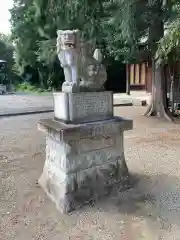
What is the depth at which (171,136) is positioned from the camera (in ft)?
19.3

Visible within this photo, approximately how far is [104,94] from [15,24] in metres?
17.4

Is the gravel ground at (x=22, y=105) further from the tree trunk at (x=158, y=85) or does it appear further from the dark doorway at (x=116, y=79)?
the dark doorway at (x=116, y=79)

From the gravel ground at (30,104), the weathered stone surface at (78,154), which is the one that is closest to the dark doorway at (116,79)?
the gravel ground at (30,104)

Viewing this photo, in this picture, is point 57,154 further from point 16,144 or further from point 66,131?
point 16,144

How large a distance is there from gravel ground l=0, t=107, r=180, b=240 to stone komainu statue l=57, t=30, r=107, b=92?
1.25 m

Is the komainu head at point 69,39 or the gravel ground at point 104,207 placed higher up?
the komainu head at point 69,39

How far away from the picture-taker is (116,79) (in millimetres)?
18141

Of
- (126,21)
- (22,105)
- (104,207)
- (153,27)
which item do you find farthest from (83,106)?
(22,105)

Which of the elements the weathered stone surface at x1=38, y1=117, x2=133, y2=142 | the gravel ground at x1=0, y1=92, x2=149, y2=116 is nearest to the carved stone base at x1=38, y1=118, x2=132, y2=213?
the weathered stone surface at x1=38, y1=117, x2=133, y2=142

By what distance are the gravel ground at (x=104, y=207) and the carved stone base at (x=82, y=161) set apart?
151 mm

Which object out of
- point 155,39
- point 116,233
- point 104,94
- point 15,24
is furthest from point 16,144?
point 15,24

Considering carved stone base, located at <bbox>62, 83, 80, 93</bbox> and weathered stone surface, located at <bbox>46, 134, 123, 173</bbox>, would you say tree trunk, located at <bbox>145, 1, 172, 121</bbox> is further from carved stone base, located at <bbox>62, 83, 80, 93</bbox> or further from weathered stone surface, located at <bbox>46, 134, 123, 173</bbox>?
carved stone base, located at <bbox>62, 83, 80, 93</bbox>

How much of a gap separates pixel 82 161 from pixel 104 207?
1.71ft

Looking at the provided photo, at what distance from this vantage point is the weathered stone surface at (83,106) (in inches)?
111
